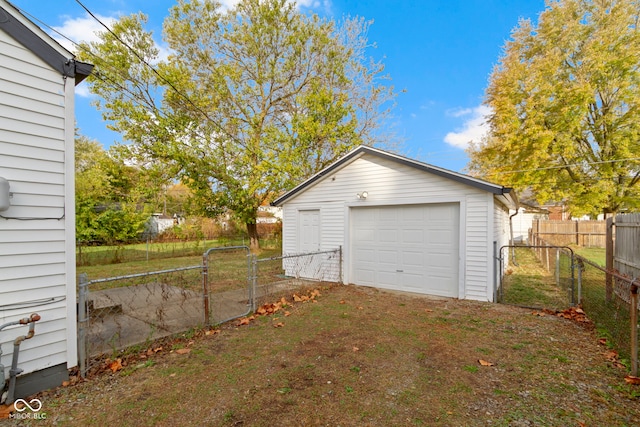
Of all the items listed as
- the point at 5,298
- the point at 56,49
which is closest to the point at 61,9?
the point at 56,49

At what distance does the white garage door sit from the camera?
6742 mm

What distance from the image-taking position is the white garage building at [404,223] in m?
6.30

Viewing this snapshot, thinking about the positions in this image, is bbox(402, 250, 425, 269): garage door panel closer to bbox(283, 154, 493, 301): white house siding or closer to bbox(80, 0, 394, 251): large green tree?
bbox(283, 154, 493, 301): white house siding

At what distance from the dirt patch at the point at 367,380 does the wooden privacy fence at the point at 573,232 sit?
46.4 ft

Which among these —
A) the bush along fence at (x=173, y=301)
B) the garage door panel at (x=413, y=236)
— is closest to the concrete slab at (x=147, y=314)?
the bush along fence at (x=173, y=301)

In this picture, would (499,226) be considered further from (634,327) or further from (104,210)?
(104,210)

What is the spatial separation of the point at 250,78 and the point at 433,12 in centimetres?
919

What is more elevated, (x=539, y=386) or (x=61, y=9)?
(x=61, y=9)

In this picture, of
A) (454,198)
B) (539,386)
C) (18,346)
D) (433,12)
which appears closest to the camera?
(18,346)

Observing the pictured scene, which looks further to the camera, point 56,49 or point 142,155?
point 142,155

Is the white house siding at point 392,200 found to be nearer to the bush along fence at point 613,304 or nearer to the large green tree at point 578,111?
the bush along fence at point 613,304

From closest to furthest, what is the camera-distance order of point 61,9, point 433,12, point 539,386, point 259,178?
point 539,386 → point 61,9 → point 433,12 → point 259,178

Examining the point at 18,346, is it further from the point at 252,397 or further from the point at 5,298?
the point at 252,397

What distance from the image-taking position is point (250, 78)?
1611 cm
